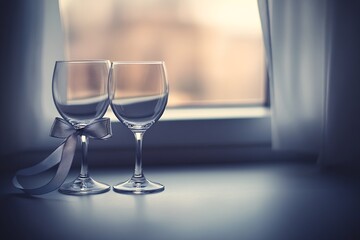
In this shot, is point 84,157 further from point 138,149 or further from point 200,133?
point 200,133

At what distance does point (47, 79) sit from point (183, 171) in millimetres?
353

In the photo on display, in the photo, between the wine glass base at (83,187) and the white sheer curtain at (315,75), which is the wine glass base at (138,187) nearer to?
the wine glass base at (83,187)

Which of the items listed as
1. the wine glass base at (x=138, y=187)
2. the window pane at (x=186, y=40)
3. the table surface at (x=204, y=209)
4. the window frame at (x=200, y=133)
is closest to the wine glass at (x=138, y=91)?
the wine glass base at (x=138, y=187)

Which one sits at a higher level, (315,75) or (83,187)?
(315,75)

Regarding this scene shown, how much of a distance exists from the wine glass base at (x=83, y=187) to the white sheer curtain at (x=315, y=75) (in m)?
0.43

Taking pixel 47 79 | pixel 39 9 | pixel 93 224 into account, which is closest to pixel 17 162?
pixel 47 79

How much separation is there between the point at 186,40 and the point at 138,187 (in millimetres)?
569

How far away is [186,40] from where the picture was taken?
1.52 m

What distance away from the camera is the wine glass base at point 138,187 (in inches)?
41.4

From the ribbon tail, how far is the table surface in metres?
0.01

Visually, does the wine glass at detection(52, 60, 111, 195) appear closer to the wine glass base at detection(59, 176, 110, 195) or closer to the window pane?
the wine glass base at detection(59, 176, 110, 195)

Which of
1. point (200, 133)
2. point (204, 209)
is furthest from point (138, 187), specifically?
point (200, 133)

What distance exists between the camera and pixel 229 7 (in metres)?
1.51

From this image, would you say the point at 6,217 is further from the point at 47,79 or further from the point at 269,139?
the point at 269,139
